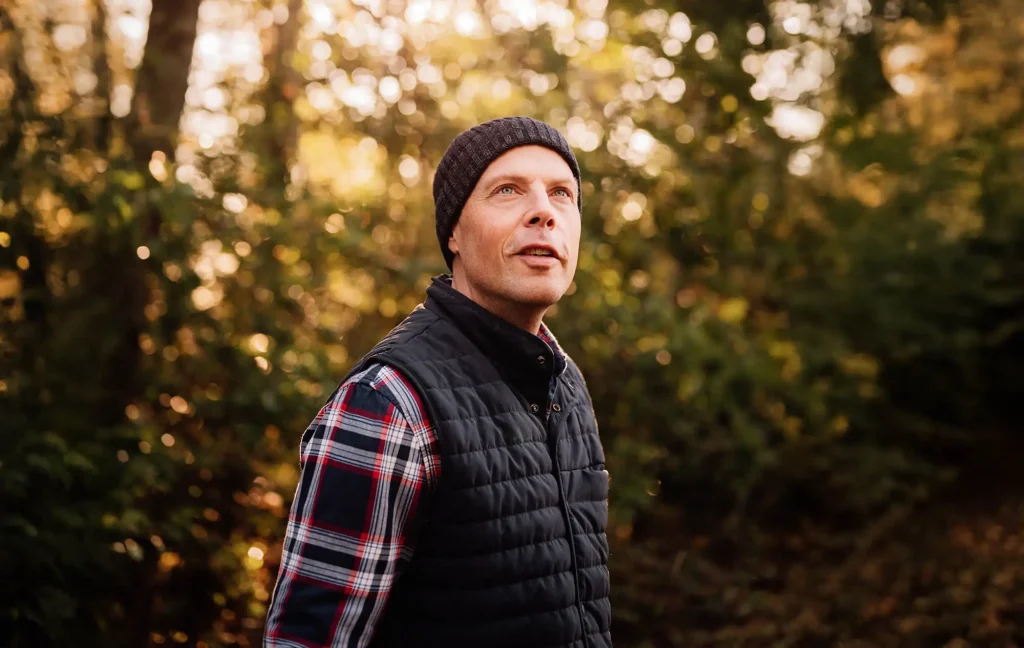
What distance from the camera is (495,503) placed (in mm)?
1760

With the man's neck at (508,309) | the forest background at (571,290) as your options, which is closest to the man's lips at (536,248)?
the man's neck at (508,309)

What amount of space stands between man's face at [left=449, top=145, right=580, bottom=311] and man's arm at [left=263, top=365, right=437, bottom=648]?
41 centimetres

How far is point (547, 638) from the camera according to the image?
5.94 ft

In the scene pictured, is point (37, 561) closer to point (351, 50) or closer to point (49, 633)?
point (49, 633)

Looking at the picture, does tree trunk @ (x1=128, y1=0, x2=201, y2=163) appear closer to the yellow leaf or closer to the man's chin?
the man's chin

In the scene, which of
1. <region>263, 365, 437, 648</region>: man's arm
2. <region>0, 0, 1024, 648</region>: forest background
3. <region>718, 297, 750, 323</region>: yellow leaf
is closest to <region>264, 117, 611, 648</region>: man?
<region>263, 365, 437, 648</region>: man's arm

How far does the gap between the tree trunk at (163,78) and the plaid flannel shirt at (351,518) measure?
3284 mm

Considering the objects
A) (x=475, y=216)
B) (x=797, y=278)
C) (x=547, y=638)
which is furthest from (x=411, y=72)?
(x=547, y=638)

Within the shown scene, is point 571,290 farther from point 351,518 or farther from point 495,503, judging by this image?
point 351,518

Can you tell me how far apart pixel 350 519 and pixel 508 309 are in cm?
63

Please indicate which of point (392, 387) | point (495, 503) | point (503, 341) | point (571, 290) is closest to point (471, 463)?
point (495, 503)

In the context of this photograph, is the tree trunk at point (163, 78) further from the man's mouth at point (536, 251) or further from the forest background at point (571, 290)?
the man's mouth at point (536, 251)

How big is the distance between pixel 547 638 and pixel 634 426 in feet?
12.6

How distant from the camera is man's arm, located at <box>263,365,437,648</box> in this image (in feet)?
5.18
